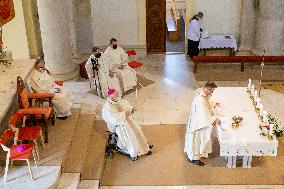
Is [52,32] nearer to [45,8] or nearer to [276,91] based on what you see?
[45,8]

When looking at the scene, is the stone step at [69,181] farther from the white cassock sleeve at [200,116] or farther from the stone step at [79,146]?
the white cassock sleeve at [200,116]

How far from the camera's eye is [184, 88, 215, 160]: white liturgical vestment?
8391 millimetres

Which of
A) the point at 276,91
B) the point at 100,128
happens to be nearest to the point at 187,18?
the point at 276,91

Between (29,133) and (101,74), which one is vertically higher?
(101,74)

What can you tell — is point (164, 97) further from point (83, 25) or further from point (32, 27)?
point (32, 27)

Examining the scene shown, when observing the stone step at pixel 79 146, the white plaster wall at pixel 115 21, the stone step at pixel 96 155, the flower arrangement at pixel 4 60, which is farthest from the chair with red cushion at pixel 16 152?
the white plaster wall at pixel 115 21

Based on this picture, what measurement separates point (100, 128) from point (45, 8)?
3.74 meters

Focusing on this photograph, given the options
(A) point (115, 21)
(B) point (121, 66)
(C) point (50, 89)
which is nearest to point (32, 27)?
(A) point (115, 21)

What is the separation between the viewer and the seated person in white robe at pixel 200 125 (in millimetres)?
8375

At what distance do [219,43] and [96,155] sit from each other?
20.4ft

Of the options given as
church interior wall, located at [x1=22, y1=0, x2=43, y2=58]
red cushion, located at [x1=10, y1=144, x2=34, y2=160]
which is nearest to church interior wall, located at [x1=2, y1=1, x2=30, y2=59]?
church interior wall, located at [x1=22, y1=0, x2=43, y2=58]

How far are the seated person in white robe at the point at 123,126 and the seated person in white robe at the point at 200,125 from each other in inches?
36.0

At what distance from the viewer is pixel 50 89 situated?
984 centimetres

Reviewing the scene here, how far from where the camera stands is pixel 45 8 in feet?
38.3
